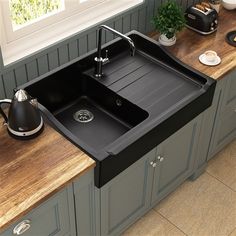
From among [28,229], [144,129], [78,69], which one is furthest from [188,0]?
[28,229]

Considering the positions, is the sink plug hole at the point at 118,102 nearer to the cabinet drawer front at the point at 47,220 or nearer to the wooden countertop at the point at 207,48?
the wooden countertop at the point at 207,48

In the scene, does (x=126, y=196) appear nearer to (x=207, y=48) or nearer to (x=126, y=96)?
(x=126, y=96)

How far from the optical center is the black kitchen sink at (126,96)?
234 cm

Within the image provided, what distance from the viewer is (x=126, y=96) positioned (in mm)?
2451

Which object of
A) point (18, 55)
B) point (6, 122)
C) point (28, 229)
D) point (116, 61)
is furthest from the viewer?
Result: point (116, 61)

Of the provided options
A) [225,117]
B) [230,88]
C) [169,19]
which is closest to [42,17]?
[169,19]

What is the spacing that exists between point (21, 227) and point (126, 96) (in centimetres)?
89

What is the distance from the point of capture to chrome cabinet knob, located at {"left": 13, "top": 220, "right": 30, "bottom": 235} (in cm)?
192

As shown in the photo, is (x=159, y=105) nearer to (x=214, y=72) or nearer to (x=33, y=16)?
(x=214, y=72)

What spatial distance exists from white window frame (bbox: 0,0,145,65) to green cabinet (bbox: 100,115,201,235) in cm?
77

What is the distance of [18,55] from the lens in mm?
2350

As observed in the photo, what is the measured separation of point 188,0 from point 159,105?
1.05m

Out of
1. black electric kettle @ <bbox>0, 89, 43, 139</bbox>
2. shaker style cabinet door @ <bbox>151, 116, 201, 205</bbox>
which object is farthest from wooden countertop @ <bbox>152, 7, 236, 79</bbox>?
black electric kettle @ <bbox>0, 89, 43, 139</bbox>

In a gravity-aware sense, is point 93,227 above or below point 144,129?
below
